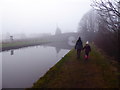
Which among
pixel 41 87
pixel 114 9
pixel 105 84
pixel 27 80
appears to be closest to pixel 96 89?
pixel 105 84

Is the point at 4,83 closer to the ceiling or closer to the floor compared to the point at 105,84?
closer to the floor

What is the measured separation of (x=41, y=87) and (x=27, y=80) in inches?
119

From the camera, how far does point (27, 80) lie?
949 centimetres

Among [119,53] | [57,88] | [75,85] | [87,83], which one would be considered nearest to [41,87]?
[57,88]

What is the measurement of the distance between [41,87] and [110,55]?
384 inches

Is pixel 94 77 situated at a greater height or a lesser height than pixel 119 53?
lesser

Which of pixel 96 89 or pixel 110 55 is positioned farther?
pixel 110 55

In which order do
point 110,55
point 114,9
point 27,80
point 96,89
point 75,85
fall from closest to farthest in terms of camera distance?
point 96,89 → point 75,85 → point 27,80 → point 114,9 → point 110,55

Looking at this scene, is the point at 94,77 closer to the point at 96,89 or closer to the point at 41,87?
the point at 96,89

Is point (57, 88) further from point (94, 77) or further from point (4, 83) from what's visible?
point (4, 83)

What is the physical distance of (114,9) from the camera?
10.3m

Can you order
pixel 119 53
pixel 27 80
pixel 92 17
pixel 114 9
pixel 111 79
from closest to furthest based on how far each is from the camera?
pixel 111 79
pixel 27 80
pixel 114 9
pixel 119 53
pixel 92 17

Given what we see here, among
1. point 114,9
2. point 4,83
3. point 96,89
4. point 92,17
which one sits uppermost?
point 92,17

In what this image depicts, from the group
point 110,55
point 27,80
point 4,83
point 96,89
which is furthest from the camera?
point 110,55
